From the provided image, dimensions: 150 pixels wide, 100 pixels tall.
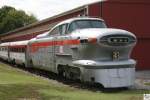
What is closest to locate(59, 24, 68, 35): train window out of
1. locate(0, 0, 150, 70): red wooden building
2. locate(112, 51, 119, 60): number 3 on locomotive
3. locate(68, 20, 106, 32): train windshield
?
locate(68, 20, 106, 32): train windshield

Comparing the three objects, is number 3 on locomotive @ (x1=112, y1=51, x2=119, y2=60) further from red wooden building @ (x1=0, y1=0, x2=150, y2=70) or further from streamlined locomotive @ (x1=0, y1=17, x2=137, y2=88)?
red wooden building @ (x1=0, y1=0, x2=150, y2=70)

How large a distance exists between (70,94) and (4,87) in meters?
2.11

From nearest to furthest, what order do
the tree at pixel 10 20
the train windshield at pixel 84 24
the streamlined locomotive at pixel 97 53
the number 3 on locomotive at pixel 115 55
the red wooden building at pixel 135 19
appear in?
the streamlined locomotive at pixel 97 53, the number 3 on locomotive at pixel 115 55, the train windshield at pixel 84 24, the red wooden building at pixel 135 19, the tree at pixel 10 20

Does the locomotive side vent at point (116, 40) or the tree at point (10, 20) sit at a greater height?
the tree at point (10, 20)

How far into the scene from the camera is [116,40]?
A: 50.1 ft

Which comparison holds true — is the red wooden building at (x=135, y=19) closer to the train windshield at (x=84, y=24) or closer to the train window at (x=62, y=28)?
the train window at (x=62, y=28)

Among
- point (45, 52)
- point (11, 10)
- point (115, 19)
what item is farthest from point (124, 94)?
point (11, 10)

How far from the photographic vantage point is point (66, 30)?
1769 cm

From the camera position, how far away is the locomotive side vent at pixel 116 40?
15.1 m

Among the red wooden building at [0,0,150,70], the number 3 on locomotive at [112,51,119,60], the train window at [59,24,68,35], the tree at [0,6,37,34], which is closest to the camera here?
the number 3 on locomotive at [112,51,119,60]

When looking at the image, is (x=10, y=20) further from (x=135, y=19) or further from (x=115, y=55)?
(x=115, y=55)

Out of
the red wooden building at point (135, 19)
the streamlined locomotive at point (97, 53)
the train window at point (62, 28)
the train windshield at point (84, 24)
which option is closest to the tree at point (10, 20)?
the red wooden building at point (135, 19)

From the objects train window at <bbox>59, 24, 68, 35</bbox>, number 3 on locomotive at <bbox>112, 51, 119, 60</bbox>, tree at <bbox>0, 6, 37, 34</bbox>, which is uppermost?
tree at <bbox>0, 6, 37, 34</bbox>

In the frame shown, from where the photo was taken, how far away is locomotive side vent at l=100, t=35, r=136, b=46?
49.6ft
